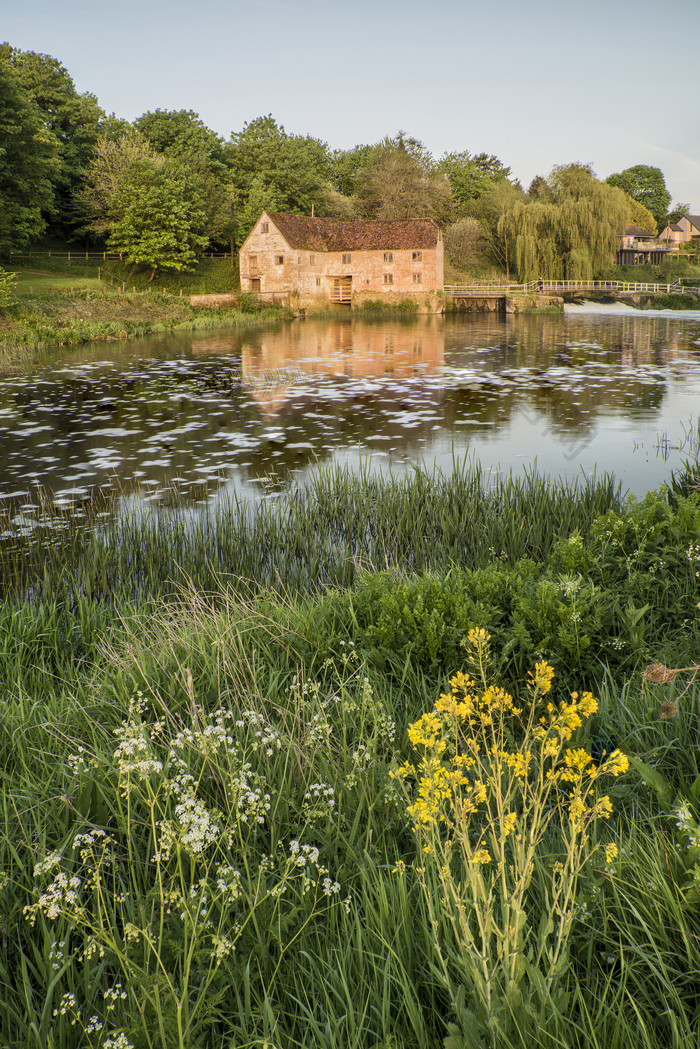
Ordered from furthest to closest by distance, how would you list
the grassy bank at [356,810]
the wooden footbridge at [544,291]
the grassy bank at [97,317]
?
the wooden footbridge at [544,291] → the grassy bank at [97,317] → the grassy bank at [356,810]

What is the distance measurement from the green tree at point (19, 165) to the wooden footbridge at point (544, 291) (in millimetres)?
31050

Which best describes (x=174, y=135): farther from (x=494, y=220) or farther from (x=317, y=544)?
(x=317, y=544)

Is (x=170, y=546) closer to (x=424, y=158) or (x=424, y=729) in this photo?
(x=424, y=729)

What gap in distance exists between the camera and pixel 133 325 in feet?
120

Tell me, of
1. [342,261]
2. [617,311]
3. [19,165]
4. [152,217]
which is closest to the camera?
[19,165]

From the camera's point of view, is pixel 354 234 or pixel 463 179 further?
pixel 463 179

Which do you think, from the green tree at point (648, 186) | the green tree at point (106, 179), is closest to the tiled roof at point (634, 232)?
the green tree at point (648, 186)

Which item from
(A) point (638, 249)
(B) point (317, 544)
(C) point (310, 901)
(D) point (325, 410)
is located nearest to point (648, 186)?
(A) point (638, 249)

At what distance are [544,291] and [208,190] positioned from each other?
28383 mm

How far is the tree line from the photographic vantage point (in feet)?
151

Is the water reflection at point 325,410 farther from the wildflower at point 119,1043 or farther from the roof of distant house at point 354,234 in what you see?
the roof of distant house at point 354,234

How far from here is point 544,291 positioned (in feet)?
192

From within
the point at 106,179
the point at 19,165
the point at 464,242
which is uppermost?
the point at 106,179

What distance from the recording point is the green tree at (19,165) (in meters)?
39.0
